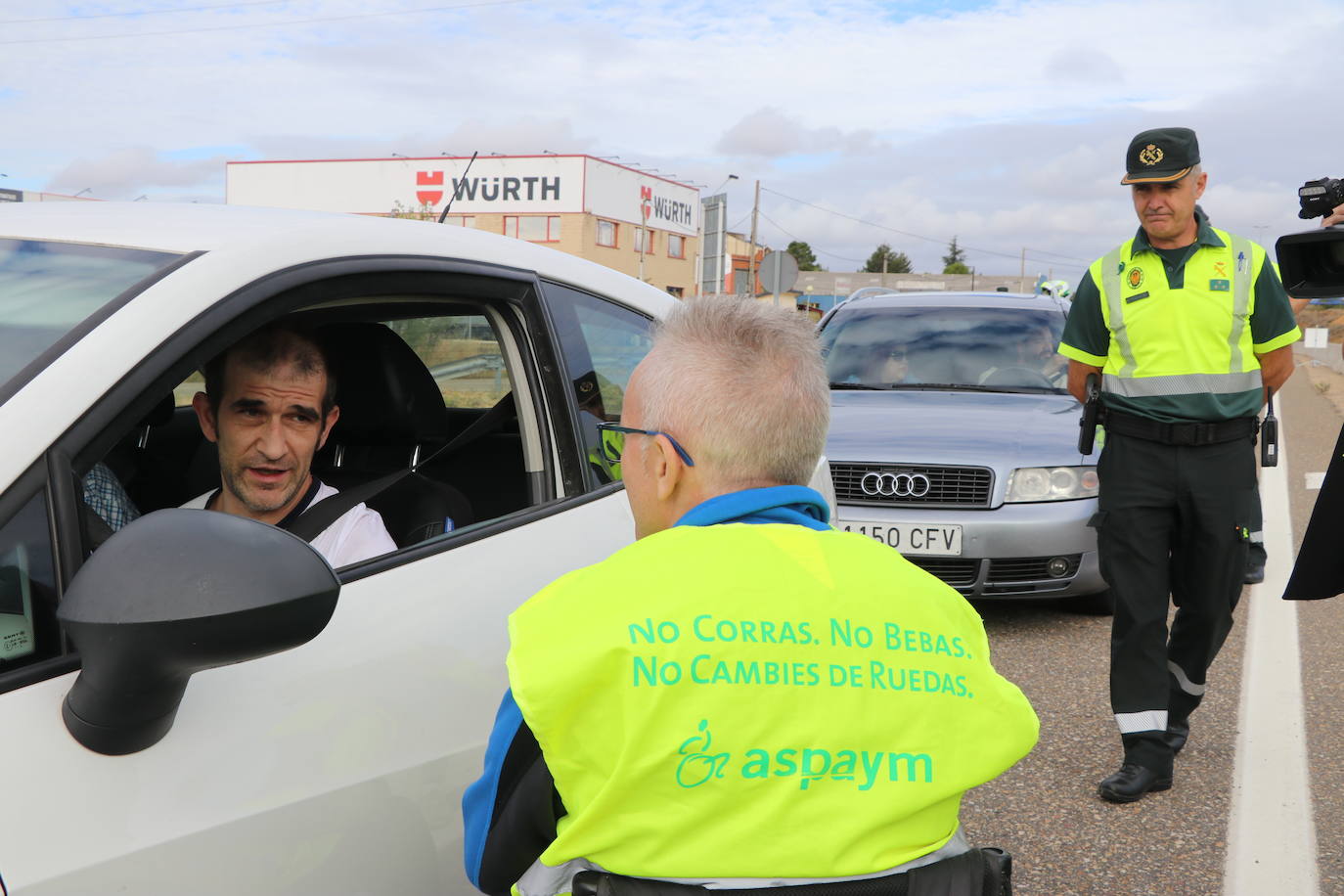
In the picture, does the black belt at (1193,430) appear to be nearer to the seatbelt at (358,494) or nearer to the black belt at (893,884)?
the seatbelt at (358,494)

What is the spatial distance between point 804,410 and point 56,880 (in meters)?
1.00

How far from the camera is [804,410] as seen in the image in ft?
5.36

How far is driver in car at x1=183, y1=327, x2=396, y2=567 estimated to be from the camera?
2.60m

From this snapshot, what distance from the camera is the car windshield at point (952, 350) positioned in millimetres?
7293

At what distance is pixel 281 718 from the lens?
1706 millimetres

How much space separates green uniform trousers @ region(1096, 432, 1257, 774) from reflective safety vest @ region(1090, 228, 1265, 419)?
15 cm

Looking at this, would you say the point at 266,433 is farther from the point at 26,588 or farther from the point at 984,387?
the point at 984,387

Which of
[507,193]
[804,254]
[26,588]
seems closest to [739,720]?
[26,588]

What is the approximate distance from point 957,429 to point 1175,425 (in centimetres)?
218

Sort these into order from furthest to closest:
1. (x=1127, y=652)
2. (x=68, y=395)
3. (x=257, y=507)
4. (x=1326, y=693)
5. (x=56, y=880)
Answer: (x=1326, y=693) < (x=1127, y=652) < (x=257, y=507) < (x=68, y=395) < (x=56, y=880)

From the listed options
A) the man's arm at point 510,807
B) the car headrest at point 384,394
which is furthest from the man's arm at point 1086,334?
the man's arm at point 510,807

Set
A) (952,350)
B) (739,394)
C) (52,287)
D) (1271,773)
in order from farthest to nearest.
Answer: (952,350), (1271,773), (52,287), (739,394)

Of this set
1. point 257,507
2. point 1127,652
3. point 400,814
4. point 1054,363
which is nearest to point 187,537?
point 400,814

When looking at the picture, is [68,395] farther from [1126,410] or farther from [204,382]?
[1126,410]
